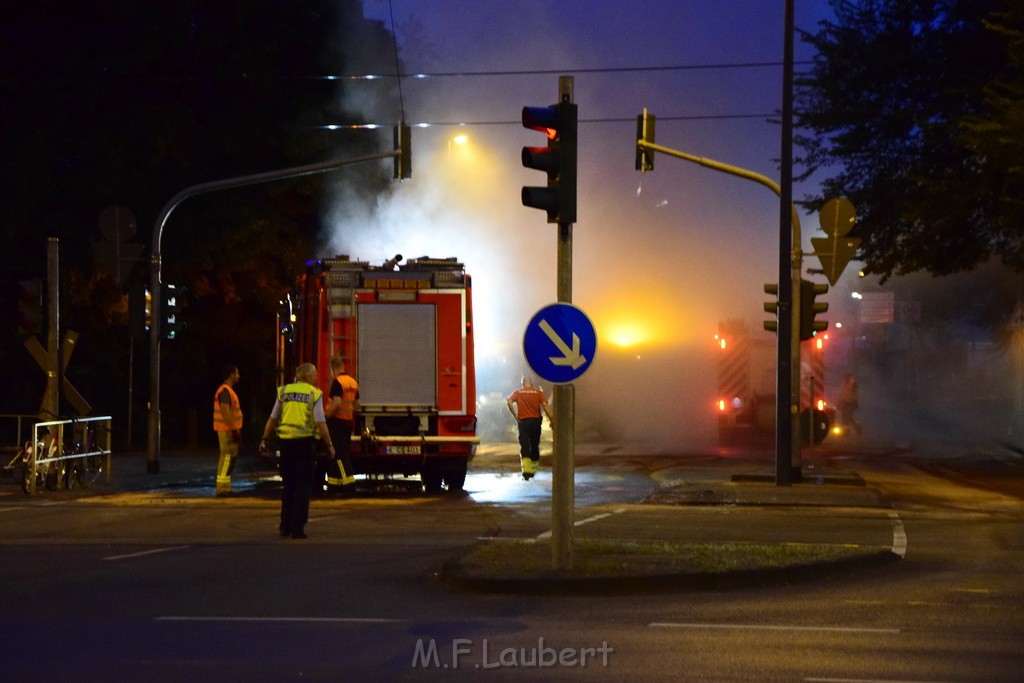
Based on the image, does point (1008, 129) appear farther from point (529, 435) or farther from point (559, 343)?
point (559, 343)

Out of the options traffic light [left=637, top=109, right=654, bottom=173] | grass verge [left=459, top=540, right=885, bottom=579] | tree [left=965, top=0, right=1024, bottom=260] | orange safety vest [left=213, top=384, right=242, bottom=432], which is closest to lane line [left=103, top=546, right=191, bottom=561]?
grass verge [left=459, top=540, right=885, bottom=579]

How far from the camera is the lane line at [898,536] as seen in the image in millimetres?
13384

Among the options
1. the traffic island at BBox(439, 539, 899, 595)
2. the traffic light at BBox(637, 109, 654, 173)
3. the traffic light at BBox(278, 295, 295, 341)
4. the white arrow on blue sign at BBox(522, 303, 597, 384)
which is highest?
the traffic light at BBox(637, 109, 654, 173)

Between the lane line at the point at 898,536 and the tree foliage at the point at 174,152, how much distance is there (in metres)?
18.2

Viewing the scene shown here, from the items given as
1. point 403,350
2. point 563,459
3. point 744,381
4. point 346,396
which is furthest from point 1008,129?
point 563,459

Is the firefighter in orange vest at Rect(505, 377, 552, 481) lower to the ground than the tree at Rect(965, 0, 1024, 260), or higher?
lower

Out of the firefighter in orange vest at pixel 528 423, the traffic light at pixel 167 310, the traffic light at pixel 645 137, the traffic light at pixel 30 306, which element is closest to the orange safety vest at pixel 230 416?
the traffic light at pixel 30 306

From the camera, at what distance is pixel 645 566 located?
36.4 ft

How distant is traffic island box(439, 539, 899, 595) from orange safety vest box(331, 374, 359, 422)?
645 cm

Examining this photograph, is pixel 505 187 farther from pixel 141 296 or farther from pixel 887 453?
pixel 141 296

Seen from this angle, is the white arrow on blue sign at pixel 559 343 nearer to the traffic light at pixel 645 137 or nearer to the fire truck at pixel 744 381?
the traffic light at pixel 645 137

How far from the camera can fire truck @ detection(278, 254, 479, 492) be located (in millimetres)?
20359

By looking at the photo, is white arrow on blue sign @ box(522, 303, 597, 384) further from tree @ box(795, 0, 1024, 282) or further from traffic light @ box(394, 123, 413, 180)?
tree @ box(795, 0, 1024, 282)

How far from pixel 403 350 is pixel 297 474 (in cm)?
661
